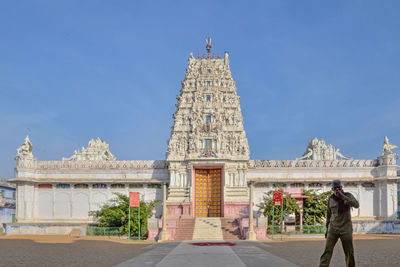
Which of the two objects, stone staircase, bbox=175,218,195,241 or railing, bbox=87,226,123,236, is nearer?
stone staircase, bbox=175,218,195,241

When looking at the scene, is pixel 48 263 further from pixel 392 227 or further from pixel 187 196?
pixel 392 227

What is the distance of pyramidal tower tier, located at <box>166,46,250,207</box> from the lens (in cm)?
4084

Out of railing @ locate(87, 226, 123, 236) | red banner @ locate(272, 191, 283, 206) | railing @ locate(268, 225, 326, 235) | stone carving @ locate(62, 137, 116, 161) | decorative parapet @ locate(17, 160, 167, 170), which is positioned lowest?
railing @ locate(87, 226, 123, 236)

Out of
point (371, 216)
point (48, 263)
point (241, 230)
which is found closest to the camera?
point (48, 263)

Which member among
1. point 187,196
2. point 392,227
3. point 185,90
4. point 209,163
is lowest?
point 392,227

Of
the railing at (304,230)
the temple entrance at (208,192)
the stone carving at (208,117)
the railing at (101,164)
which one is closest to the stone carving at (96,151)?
the railing at (101,164)

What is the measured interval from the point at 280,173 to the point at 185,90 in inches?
539

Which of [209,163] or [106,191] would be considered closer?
[209,163]

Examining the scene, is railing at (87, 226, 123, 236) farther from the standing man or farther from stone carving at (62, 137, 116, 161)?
stone carving at (62, 137, 116, 161)

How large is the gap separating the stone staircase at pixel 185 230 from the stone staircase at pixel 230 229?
2.62 m

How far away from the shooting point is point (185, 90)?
148ft

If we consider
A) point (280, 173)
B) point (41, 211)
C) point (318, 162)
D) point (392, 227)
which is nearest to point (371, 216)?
point (392, 227)

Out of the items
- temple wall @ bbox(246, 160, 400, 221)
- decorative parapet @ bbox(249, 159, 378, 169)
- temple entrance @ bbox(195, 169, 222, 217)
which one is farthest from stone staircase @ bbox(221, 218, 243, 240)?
decorative parapet @ bbox(249, 159, 378, 169)

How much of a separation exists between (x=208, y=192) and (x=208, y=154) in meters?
3.81
